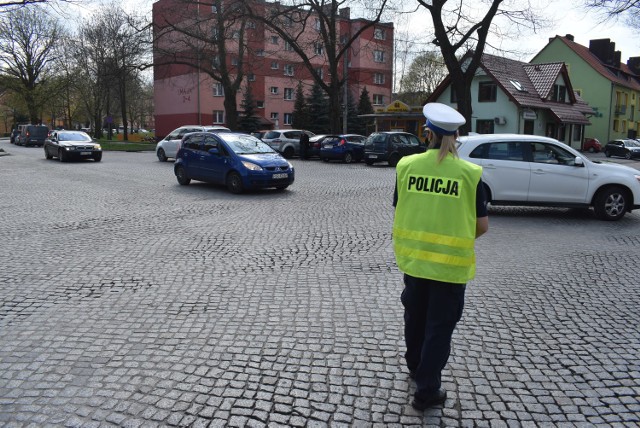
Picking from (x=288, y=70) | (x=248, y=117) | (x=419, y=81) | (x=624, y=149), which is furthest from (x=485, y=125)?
(x=419, y=81)

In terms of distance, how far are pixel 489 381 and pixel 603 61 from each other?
73577mm

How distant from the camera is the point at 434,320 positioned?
11.4ft

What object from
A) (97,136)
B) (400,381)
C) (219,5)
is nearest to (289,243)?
(400,381)

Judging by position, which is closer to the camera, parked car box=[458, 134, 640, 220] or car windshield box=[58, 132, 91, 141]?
parked car box=[458, 134, 640, 220]

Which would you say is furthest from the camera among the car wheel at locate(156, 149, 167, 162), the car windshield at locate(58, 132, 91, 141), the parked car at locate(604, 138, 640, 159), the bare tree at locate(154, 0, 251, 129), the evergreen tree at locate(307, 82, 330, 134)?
the evergreen tree at locate(307, 82, 330, 134)

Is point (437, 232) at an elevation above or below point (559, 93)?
below

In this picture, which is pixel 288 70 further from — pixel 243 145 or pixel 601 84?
pixel 243 145

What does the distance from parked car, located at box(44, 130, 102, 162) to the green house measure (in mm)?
50952

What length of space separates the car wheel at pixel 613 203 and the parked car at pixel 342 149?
17568 millimetres

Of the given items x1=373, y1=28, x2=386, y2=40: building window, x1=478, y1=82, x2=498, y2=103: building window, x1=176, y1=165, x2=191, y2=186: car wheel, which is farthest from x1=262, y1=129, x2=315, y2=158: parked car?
x1=478, y1=82, x2=498, y2=103: building window

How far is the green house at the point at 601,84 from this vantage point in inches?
2363

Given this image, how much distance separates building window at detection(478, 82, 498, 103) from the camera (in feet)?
149

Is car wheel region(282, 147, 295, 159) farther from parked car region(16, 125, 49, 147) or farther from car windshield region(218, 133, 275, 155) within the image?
parked car region(16, 125, 49, 147)

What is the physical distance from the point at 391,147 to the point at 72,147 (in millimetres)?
15179
